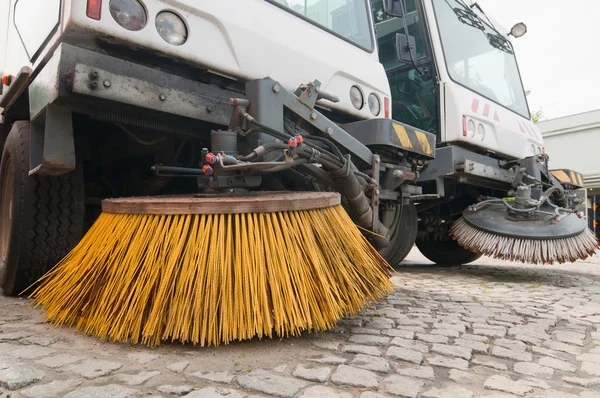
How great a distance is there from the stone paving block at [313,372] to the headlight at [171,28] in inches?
54.1

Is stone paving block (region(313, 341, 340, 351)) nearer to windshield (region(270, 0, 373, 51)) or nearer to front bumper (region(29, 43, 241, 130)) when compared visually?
front bumper (region(29, 43, 241, 130))

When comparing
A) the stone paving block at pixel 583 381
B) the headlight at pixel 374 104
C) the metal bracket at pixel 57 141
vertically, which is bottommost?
the stone paving block at pixel 583 381

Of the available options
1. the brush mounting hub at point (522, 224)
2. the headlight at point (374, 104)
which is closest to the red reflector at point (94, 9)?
the headlight at point (374, 104)

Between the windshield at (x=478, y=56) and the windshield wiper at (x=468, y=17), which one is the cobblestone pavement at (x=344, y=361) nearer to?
the windshield at (x=478, y=56)

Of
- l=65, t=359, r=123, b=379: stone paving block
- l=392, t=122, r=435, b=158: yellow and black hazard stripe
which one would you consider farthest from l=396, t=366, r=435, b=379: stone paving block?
l=392, t=122, r=435, b=158: yellow and black hazard stripe

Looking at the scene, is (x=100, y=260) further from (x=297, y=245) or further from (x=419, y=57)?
(x=419, y=57)

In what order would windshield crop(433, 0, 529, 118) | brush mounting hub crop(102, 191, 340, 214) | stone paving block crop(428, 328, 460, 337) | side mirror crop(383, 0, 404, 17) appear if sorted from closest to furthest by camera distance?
brush mounting hub crop(102, 191, 340, 214)
stone paving block crop(428, 328, 460, 337)
side mirror crop(383, 0, 404, 17)
windshield crop(433, 0, 529, 118)

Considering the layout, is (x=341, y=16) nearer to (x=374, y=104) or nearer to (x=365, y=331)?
(x=374, y=104)

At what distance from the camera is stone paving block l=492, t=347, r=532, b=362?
147cm

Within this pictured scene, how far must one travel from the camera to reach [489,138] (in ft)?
13.0

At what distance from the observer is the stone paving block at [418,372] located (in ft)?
4.17

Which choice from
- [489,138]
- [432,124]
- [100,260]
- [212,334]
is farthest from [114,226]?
[489,138]

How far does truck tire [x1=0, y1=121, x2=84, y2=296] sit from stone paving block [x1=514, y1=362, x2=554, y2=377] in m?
Answer: 2.02

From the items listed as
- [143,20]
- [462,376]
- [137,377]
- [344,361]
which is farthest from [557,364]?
[143,20]
